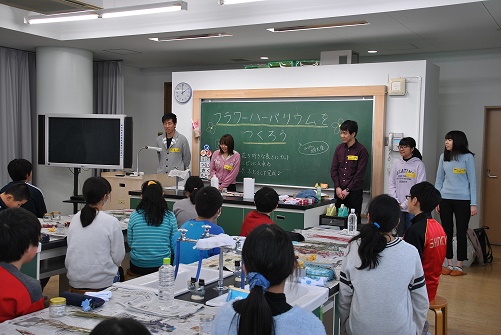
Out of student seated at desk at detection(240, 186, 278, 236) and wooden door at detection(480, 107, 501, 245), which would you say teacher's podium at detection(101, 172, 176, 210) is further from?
wooden door at detection(480, 107, 501, 245)

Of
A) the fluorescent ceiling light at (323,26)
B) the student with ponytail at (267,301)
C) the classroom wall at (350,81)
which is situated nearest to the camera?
the student with ponytail at (267,301)

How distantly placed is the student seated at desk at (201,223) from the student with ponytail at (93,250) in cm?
42

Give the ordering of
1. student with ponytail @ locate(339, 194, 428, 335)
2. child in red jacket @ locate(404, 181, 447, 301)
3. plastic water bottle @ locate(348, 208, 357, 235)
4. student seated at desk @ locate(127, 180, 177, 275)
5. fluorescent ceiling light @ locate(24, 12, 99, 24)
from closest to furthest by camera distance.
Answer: student with ponytail @ locate(339, 194, 428, 335) < child in red jacket @ locate(404, 181, 447, 301) < student seated at desk @ locate(127, 180, 177, 275) < plastic water bottle @ locate(348, 208, 357, 235) < fluorescent ceiling light @ locate(24, 12, 99, 24)

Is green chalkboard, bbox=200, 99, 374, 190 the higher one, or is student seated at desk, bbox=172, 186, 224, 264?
green chalkboard, bbox=200, 99, 374, 190

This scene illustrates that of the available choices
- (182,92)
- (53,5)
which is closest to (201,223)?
(53,5)

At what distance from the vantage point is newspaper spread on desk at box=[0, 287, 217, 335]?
2051 millimetres

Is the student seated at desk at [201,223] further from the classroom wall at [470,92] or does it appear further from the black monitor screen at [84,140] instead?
the classroom wall at [470,92]

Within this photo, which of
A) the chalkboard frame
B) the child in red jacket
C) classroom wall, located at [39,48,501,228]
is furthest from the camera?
classroom wall, located at [39,48,501,228]

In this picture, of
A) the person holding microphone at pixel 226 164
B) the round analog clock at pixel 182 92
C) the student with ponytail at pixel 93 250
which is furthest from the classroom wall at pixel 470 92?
the student with ponytail at pixel 93 250

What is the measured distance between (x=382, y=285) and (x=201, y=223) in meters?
1.24

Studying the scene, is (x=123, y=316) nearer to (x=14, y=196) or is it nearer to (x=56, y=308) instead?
(x=56, y=308)

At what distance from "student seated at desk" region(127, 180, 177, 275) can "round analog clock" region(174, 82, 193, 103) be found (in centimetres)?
441

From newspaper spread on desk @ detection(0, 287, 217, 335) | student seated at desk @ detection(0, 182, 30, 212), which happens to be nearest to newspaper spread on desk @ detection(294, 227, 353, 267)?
newspaper spread on desk @ detection(0, 287, 217, 335)

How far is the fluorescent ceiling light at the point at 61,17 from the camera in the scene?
6.20 meters
